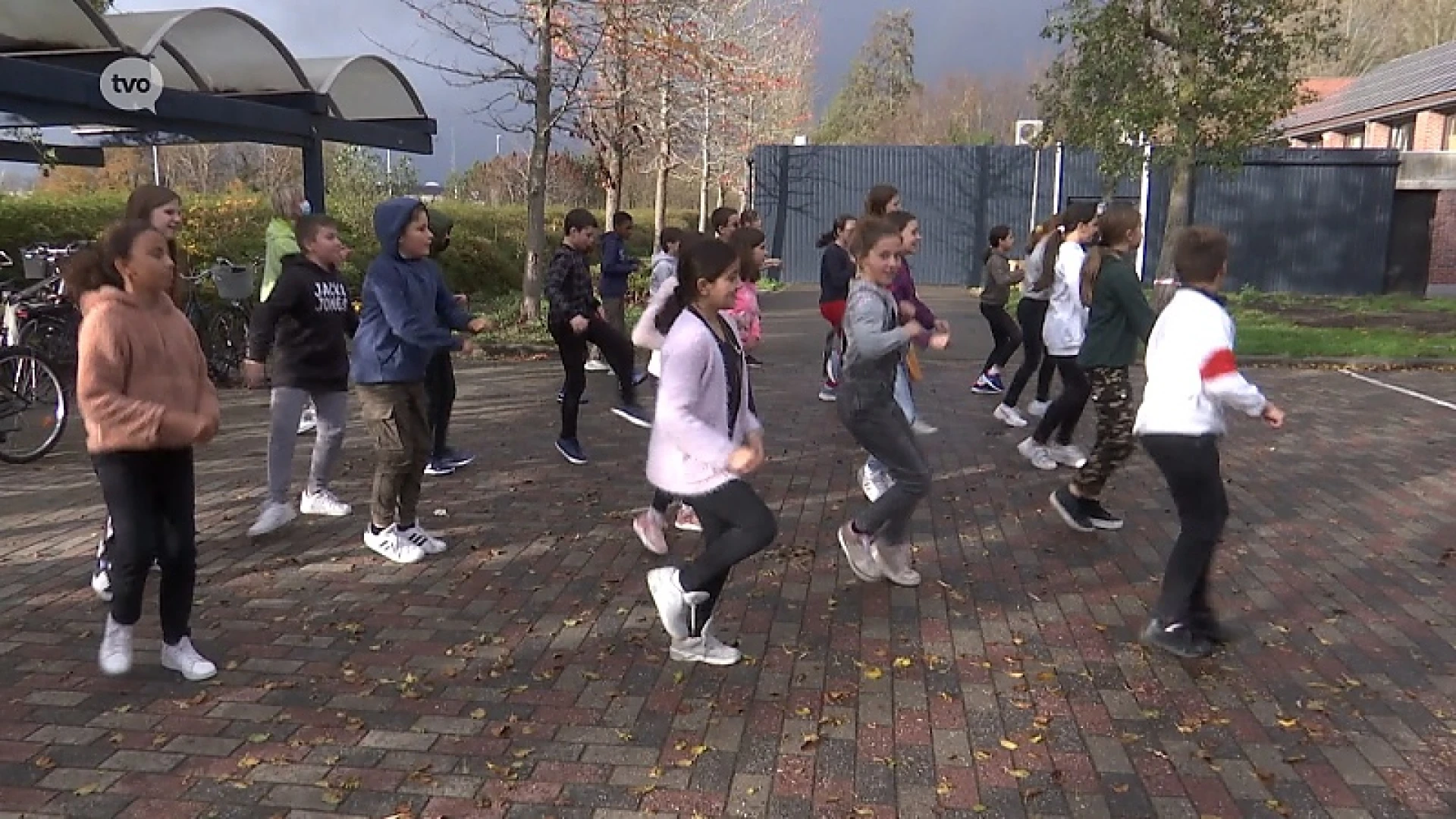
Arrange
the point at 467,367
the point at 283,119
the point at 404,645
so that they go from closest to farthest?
1. the point at 404,645
2. the point at 283,119
3. the point at 467,367

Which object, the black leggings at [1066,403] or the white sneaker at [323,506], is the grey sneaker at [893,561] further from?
the white sneaker at [323,506]

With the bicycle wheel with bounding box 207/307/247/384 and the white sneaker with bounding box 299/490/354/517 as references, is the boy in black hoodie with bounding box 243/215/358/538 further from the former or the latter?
the bicycle wheel with bounding box 207/307/247/384

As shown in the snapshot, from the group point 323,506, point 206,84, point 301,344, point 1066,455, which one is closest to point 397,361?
point 301,344

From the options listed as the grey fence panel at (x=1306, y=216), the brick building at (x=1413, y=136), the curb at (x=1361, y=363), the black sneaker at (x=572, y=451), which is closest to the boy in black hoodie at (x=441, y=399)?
the black sneaker at (x=572, y=451)

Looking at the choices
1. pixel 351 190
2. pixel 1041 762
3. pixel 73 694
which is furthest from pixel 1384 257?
pixel 73 694

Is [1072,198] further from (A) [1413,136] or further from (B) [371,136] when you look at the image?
(B) [371,136]

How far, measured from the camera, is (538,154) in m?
14.6

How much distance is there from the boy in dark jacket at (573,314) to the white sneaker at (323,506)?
1.79 m

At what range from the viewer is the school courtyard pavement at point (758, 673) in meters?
3.32

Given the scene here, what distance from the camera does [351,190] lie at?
22.9m

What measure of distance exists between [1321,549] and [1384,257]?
21.2 meters

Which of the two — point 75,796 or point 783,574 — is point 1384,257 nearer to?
point 783,574

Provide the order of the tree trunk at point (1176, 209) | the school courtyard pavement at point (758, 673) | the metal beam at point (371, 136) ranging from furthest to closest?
the tree trunk at point (1176, 209)
the metal beam at point (371, 136)
the school courtyard pavement at point (758, 673)

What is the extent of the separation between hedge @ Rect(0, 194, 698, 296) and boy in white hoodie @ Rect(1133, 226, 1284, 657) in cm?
1187
